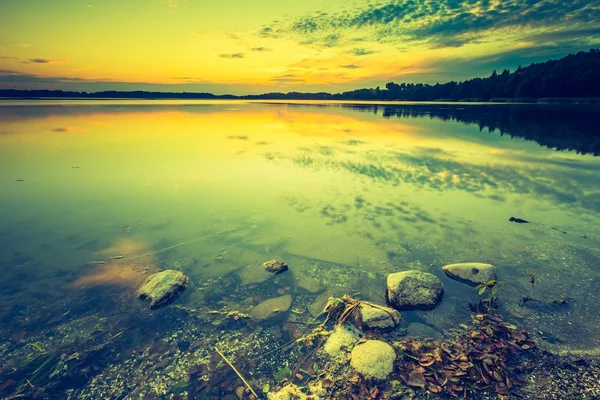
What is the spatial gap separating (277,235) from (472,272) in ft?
21.0

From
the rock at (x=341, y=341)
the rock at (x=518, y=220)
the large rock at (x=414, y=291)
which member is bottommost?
the rock at (x=341, y=341)

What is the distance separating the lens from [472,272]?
8234mm

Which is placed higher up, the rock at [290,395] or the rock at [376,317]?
the rock at [376,317]

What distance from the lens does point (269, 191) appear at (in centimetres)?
1553

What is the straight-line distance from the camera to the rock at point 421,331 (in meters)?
6.56

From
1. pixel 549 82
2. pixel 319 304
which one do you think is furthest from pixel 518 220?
pixel 549 82

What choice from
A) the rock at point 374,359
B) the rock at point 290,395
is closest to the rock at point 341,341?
the rock at point 374,359

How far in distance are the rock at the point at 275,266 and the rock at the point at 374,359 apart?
3445 millimetres

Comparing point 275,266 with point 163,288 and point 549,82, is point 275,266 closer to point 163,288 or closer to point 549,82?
point 163,288

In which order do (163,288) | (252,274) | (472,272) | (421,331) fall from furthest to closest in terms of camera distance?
1. (252,274)
2. (472,272)
3. (163,288)
4. (421,331)

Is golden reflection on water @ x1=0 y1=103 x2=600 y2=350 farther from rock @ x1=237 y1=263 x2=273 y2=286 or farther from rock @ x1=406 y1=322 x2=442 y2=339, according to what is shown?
rock @ x1=406 y1=322 x2=442 y2=339

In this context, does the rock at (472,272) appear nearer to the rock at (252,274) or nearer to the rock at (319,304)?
the rock at (319,304)

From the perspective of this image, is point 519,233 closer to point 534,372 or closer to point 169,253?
point 534,372

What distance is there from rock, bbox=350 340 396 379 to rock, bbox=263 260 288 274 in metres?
3.45
